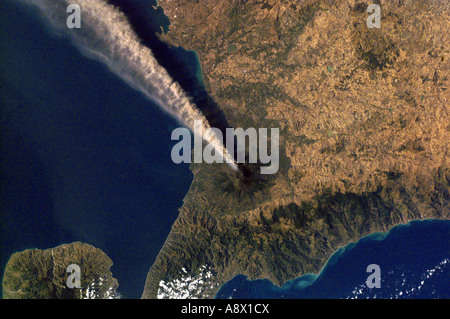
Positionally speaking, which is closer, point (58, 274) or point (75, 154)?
point (58, 274)

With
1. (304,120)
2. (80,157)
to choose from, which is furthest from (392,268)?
(80,157)

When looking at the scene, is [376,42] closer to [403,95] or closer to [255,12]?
[403,95]

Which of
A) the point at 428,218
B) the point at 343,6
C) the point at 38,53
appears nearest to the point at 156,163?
the point at 38,53

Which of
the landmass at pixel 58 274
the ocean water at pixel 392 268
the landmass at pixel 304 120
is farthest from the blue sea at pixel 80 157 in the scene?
the ocean water at pixel 392 268

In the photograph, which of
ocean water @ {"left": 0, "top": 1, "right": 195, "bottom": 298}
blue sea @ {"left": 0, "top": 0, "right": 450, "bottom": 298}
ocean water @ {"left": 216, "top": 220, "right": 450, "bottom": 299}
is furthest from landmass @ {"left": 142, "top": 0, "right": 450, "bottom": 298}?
ocean water @ {"left": 0, "top": 1, "right": 195, "bottom": 298}

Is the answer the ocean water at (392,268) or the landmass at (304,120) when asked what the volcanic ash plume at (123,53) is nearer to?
the landmass at (304,120)

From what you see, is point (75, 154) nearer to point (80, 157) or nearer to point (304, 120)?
point (80, 157)

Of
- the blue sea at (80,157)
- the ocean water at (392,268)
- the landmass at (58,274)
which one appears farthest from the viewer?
the ocean water at (392,268)
